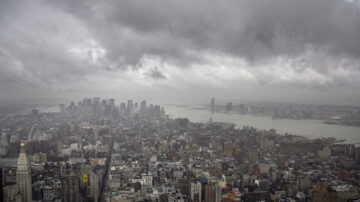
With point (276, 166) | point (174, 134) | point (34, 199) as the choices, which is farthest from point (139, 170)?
point (174, 134)

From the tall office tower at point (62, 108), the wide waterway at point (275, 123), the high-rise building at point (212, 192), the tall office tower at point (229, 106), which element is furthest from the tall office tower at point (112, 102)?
the high-rise building at point (212, 192)

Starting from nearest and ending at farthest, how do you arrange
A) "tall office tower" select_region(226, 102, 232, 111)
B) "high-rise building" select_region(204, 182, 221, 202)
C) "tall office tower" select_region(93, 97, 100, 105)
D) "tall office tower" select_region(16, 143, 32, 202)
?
1. "tall office tower" select_region(16, 143, 32, 202)
2. "high-rise building" select_region(204, 182, 221, 202)
3. "tall office tower" select_region(226, 102, 232, 111)
4. "tall office tower" select_region(93, 97, 100, 105)

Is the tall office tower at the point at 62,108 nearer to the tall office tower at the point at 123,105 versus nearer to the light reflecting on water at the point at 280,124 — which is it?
the tall office tower at the point at 123,105

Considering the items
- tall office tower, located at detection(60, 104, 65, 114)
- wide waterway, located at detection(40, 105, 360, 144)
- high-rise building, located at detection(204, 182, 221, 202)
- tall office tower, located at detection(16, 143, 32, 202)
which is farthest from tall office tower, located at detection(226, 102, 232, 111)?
tall office tower, located at detection(16, 143, 32, 202)

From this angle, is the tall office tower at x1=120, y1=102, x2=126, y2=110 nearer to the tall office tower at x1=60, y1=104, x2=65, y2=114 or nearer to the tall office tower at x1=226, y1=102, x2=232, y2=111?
the tall office tower at x1=60, y1=104, x2=65, y2=114

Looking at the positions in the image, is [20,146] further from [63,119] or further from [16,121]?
[63,119]

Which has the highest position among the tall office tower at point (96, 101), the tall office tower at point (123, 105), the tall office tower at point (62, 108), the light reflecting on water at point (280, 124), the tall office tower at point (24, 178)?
the tall office tower at point (96, 101)

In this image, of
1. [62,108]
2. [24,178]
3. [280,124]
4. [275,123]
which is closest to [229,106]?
[275,123]
